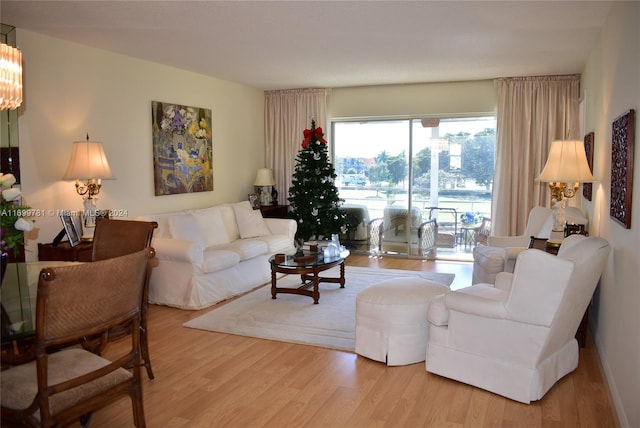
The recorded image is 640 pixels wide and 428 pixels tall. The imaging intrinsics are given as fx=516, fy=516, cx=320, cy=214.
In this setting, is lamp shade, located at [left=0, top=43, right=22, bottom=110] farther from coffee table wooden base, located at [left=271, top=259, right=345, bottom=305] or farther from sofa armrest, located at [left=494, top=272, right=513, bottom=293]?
sofa armrest, located at [left=494, top=272, right=513, bottom=293]

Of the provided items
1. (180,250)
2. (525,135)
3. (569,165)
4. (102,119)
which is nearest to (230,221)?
(180,250)

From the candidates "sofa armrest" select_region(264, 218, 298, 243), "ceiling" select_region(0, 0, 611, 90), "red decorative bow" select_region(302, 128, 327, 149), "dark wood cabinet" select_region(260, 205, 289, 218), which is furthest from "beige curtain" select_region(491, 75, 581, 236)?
"dark wood cabinet" select_region(260, 205, 289, 218)

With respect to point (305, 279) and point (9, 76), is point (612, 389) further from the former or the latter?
point (9, 76)

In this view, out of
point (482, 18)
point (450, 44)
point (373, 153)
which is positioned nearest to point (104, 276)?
point (482, 18)

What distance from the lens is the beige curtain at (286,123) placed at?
8127 mm

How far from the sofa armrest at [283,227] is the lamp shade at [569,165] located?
351 centimetres

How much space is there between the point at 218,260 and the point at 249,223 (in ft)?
4.97

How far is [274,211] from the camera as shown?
7801 mm

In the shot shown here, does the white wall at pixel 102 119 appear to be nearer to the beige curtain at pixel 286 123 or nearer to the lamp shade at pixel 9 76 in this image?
the beige curtain at pixel 286 123

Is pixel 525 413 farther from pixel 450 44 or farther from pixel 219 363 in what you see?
pixel 450 44

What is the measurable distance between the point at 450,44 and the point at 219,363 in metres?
3.65

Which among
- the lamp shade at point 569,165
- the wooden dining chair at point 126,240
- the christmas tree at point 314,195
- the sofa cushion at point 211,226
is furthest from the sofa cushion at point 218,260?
the lamp shade at point 569,165

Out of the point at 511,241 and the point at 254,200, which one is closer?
the point at 511,241

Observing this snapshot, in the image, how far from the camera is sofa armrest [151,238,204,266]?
5074 mm
